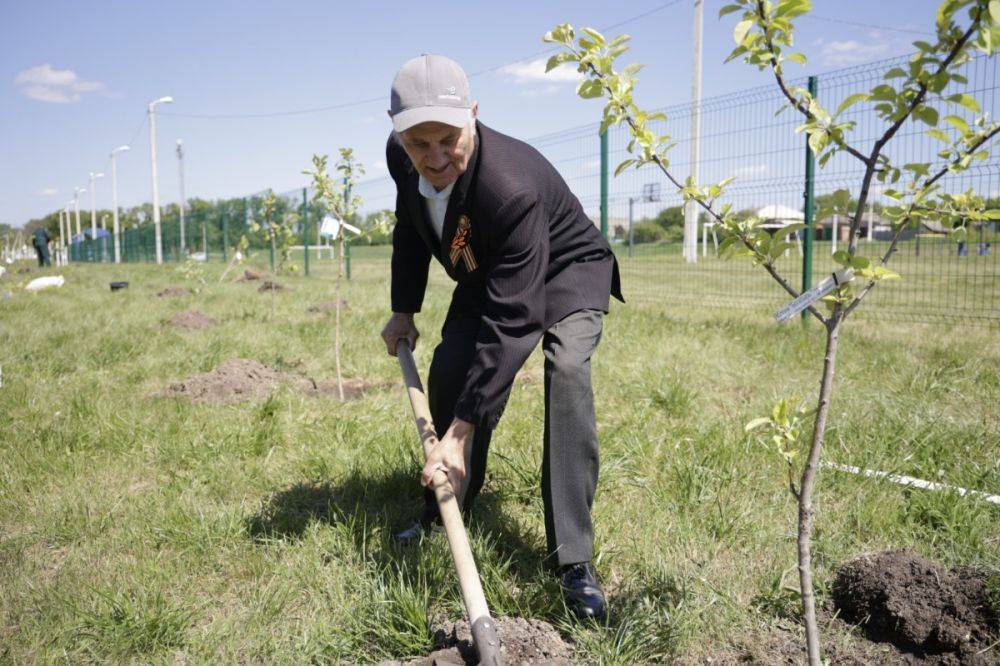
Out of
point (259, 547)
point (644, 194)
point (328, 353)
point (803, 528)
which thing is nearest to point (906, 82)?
point (803, 528)

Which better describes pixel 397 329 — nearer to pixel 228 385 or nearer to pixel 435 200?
pixel 435 200

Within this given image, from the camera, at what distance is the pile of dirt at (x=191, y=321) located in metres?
7.21

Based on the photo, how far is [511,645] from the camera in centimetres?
188

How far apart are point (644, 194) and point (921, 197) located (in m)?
7.14

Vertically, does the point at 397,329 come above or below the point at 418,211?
below

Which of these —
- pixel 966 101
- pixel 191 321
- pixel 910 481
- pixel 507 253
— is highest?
pixel 966 101

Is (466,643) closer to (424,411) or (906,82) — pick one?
(424,411)

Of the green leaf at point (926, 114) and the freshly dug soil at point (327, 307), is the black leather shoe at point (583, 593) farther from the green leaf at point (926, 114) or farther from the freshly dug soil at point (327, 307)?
the freshly dug soil at point (327, 307)

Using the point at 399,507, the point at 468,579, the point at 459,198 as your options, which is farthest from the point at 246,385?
the point at 468,579

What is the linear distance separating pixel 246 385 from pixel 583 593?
3.08 m

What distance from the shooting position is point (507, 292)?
2.03 meters

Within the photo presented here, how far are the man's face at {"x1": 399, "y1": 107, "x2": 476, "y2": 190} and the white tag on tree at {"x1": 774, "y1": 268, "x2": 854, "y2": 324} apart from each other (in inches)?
40.0

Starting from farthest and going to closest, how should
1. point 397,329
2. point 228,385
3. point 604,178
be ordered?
point 604,178, point 228,385, point 397,329

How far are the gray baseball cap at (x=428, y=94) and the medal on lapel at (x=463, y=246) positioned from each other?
0.35 metres
